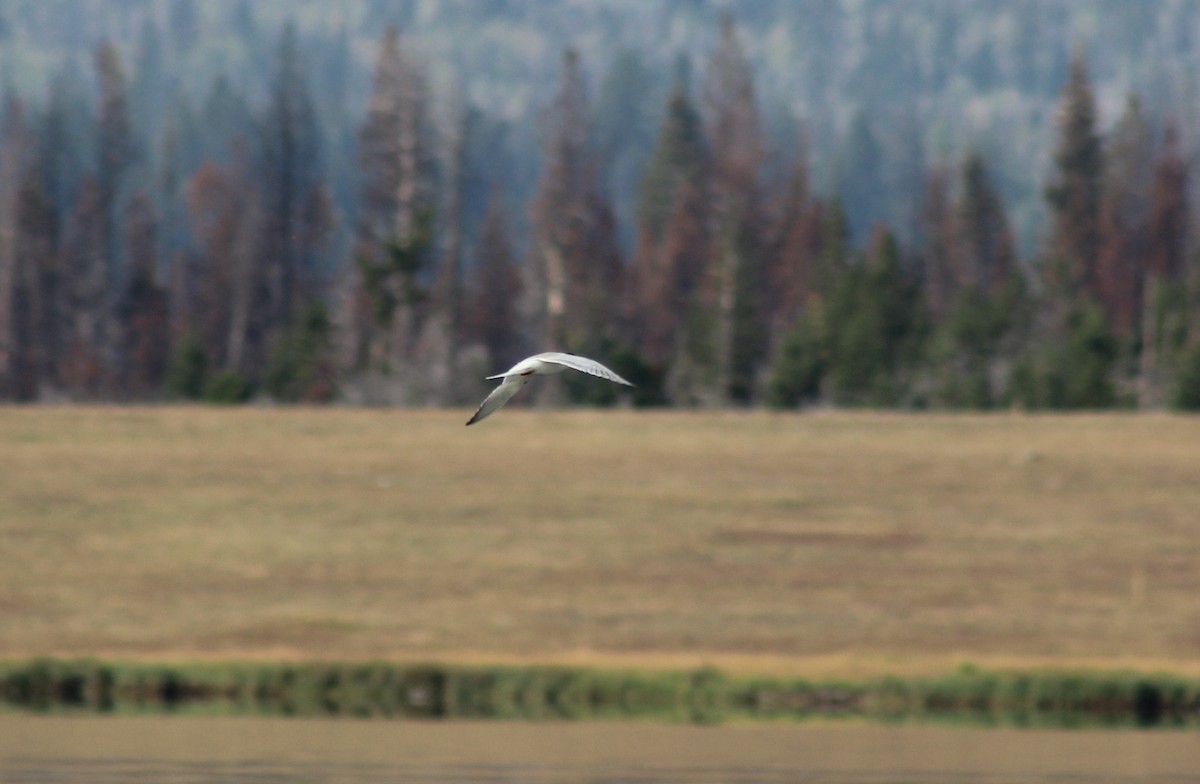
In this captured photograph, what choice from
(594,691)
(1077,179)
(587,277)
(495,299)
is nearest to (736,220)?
(587,277)

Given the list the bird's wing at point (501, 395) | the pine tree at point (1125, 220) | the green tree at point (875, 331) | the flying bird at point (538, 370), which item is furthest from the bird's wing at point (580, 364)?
the pine tree at point (1125, 220)

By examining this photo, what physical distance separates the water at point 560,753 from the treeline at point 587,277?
110 ft

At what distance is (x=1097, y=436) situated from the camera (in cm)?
4997

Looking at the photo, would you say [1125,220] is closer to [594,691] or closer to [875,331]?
[875,331]

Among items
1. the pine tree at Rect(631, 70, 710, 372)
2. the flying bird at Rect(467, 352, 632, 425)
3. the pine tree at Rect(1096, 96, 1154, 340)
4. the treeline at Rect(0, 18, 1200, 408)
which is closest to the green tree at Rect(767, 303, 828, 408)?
the treeline at Rect(0, 18, 1200, 408)

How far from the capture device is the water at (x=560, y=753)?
72.2 ft

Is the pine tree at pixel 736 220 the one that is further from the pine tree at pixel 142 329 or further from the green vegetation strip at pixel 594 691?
the green vegetation strip at pixel 594 691

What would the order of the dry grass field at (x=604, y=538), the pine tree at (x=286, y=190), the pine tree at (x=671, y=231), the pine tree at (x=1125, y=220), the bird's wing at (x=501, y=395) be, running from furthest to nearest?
the pine tree at (x=286, y=190) < the pine tree at (x=1125, y=220) < the pine tree at (x=671, y=231) < the dry grass field at (x=604, y=538) < the bird's wing at (x=501, y=395)

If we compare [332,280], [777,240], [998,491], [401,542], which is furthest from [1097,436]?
[332,280]

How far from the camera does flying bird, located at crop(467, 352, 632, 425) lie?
10.8 m

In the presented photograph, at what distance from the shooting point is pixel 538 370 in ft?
36.6

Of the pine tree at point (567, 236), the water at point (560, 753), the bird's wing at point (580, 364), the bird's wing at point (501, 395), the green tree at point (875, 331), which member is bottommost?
the water at point (560, 753)

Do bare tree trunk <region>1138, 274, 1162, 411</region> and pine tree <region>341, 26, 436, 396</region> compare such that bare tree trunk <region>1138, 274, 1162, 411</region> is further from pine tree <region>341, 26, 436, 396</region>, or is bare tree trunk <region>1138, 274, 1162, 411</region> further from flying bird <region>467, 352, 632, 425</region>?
flying bird <region>467, 352, 632, 425</region>

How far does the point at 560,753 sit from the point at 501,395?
489 inches
